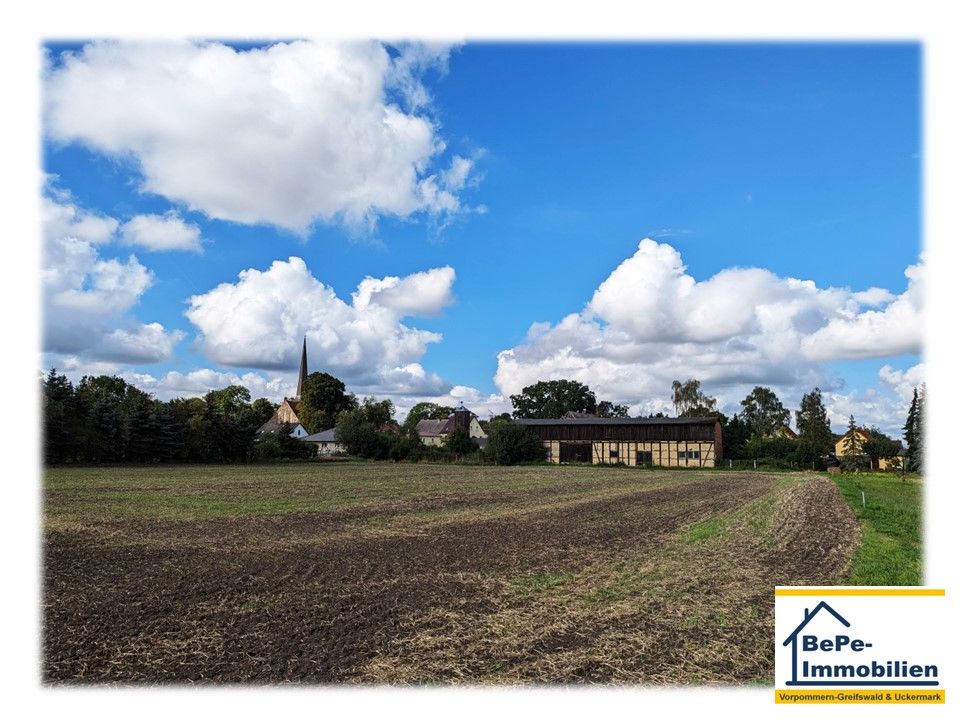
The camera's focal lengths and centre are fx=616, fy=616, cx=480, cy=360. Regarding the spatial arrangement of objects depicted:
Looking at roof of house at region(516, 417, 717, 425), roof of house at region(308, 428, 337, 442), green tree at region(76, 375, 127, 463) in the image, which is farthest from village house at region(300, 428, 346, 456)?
green tree at region(76, 375, 127, 463)

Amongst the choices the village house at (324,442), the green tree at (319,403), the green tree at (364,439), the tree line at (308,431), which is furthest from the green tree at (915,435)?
the green tree at (319,403)

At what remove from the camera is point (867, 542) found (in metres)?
13.9

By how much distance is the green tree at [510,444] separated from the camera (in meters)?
66.1

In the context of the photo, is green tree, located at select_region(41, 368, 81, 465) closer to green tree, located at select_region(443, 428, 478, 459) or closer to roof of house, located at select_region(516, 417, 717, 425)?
green tree, located at select_region(443, 428, 478, 459)

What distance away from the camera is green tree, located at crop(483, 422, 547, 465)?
66.1 metres

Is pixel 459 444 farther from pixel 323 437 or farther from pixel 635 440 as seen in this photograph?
pixel 323 437

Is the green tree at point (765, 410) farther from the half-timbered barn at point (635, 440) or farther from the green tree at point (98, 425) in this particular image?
the green tree at point (98, 425)

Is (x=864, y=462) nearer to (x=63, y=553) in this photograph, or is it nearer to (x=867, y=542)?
(x=867, y=542)

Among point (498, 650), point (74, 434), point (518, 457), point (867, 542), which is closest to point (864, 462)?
point (518, 457)

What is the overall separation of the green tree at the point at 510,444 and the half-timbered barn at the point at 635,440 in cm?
383

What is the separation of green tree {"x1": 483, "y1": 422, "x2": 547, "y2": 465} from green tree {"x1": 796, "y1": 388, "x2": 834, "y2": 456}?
88.5ft

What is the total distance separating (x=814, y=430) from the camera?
204 feet

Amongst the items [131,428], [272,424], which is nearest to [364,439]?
[131,428]

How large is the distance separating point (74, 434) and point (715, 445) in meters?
59.0
